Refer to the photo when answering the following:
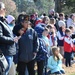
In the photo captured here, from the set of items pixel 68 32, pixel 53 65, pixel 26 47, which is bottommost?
pixel 53 65

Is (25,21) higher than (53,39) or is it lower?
higher

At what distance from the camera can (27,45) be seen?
7.72 meters

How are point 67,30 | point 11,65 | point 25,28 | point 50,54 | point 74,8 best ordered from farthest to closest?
point 74,8
point 67,30
point 50,54
point 25,28
point 11,65

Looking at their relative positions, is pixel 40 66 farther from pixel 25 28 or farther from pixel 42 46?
pixel 25 28

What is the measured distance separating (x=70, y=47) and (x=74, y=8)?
91.7 feet

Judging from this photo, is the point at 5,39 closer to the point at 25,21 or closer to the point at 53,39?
the point at 25,21

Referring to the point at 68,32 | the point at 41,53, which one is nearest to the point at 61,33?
the point at 68,32

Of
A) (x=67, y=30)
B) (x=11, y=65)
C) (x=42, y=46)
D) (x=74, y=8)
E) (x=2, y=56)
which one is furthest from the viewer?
(x=74, y=8)

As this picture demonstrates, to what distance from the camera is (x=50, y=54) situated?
9.29m

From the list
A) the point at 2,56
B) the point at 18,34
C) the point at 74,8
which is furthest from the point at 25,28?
the point at 74,8

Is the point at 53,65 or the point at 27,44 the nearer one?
the point at 27,44

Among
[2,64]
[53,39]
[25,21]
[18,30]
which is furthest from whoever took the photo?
[53,39]

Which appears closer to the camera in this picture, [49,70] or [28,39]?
[28,39]

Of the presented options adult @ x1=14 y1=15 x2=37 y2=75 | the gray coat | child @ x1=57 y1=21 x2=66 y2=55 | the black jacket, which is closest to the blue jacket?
adult @ x1=14 y1=15 x2=37 y2=75
